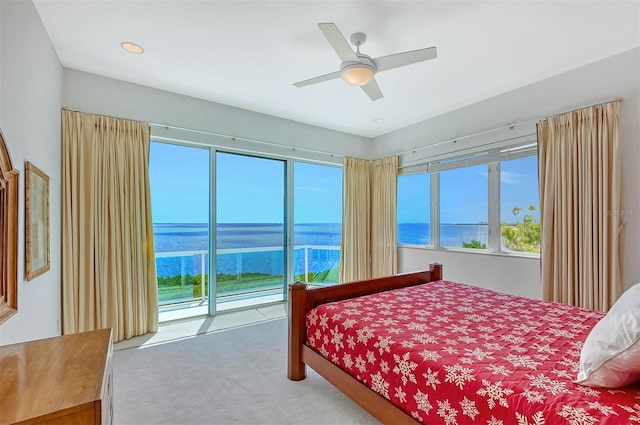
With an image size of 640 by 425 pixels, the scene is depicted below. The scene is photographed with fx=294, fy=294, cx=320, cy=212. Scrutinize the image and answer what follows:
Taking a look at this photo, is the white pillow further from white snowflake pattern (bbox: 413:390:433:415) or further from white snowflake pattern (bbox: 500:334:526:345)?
white snowflake pattern (bbox: 413:390:433:415)

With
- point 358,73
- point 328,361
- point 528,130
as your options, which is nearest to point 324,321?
point 328,361

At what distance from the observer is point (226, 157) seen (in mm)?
3963

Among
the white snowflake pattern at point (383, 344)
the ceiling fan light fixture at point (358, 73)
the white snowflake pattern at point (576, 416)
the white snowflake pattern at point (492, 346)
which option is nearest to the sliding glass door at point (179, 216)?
the ceiling fan light fixture at point (358, 73)

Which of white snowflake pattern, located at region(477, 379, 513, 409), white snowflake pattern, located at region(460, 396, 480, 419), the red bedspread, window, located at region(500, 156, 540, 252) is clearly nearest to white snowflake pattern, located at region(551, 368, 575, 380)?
the red bedspread

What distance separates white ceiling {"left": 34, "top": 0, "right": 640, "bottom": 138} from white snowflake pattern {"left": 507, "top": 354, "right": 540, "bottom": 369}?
2.19 meters

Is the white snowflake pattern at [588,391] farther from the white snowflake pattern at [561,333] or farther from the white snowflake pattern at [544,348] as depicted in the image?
the white snowflake pattern at [561,333]

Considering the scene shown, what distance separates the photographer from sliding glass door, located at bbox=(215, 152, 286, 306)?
3996 millimetres

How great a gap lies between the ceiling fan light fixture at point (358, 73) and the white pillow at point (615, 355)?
1.98 meters

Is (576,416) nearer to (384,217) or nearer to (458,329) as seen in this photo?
(458,329)

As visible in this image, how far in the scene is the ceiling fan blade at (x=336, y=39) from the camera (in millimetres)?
1847

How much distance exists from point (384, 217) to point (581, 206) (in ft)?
8.22

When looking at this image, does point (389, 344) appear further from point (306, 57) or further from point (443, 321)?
point (306, 57)

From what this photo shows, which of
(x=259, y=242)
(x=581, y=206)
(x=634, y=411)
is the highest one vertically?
(x=581, y=206)

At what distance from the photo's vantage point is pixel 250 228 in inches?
169
